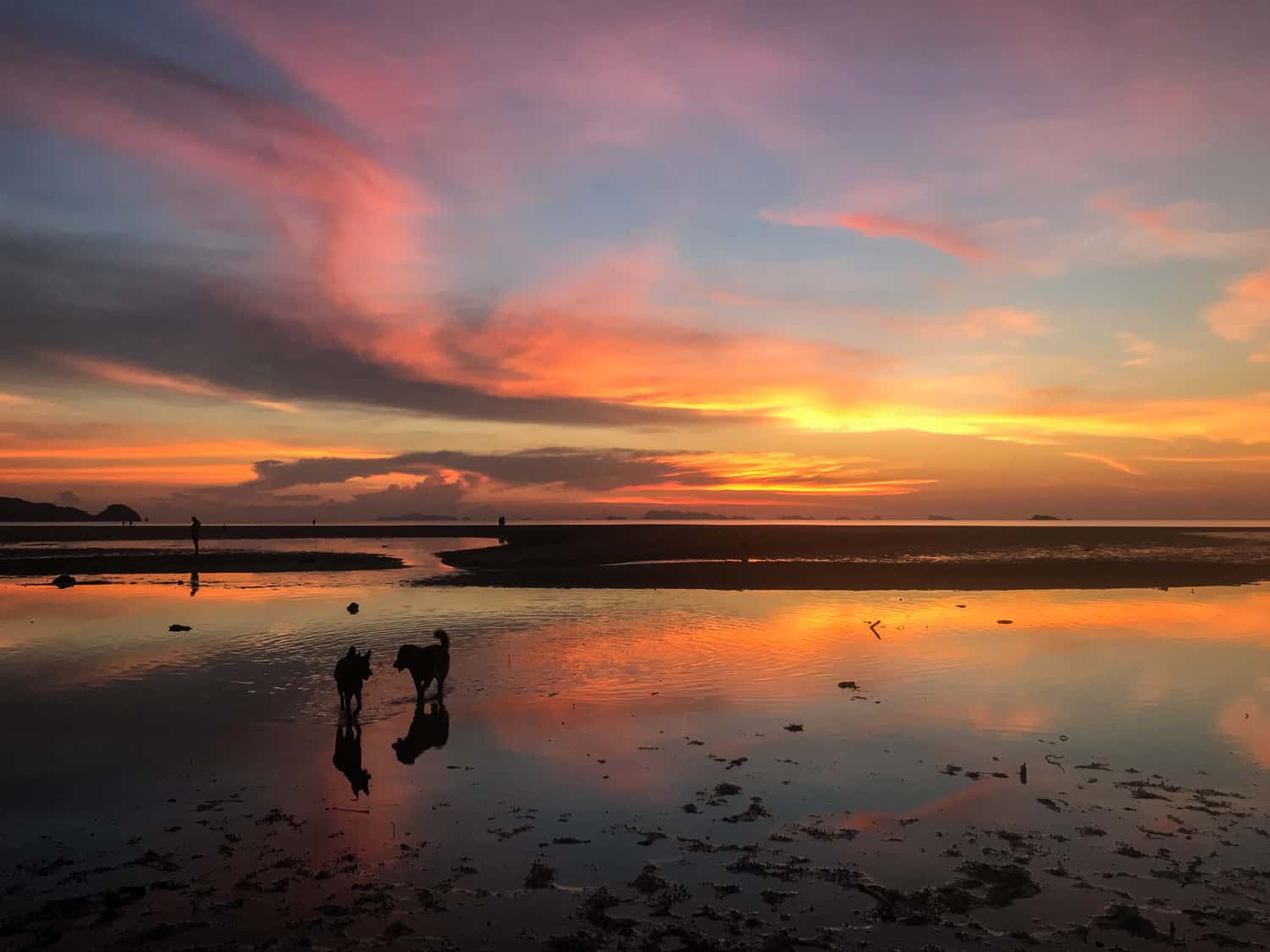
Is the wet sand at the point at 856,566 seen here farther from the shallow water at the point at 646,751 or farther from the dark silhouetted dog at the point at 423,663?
the dark silhouetted dog at the point at 423,663

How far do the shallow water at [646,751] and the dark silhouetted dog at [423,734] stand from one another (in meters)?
0.14

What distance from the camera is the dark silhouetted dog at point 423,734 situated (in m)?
15.4

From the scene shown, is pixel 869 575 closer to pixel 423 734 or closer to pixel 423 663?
pixel 423 663

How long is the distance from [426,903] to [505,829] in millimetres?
2257

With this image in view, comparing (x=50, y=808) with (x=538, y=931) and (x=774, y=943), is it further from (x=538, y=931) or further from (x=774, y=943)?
(x=774, y=943)

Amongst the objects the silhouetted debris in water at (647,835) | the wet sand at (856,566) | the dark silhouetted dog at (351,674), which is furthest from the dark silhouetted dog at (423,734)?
the wet sand at (856,566)

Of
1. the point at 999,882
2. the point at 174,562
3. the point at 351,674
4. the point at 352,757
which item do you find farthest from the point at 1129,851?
the point at 174,562

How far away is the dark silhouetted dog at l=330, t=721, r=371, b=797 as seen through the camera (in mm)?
13547

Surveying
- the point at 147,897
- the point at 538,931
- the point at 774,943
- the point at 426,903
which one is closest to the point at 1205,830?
the point at 774,943

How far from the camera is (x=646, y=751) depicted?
50.4 ft

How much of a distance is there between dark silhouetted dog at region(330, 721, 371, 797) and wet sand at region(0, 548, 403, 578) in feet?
150

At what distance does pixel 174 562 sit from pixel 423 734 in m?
59.9

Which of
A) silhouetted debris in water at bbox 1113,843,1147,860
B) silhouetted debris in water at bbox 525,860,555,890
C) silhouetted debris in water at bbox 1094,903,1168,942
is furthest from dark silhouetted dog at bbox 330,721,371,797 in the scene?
silhouetted debris in water at bbox 1113,843,1147,860

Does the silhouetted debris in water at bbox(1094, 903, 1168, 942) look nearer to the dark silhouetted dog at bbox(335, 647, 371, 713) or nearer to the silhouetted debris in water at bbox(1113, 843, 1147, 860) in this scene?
the silhouetted debris in water at bbox(1113, 843, 1147, 860)
